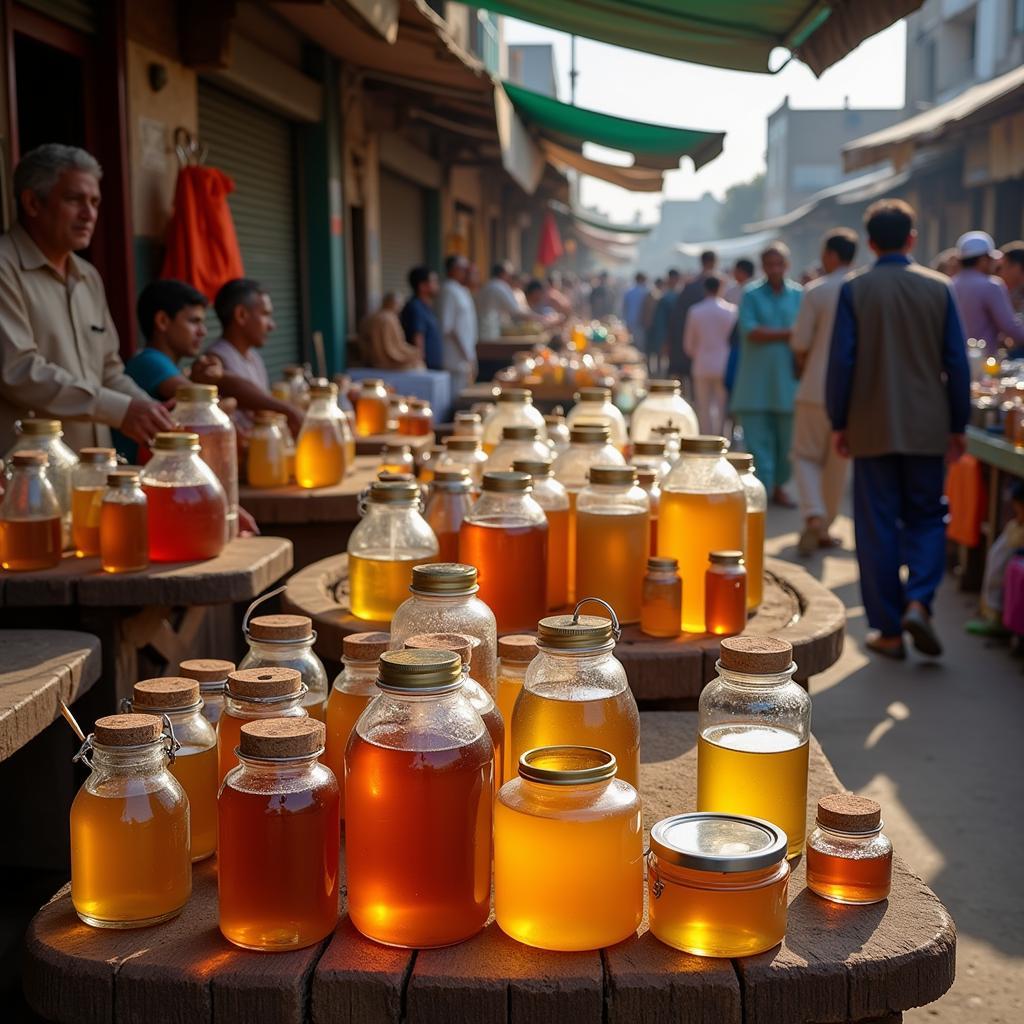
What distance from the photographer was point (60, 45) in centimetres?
511

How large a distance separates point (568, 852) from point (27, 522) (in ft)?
6.27

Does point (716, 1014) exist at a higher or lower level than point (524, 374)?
lower

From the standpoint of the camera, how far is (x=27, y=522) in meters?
2.84

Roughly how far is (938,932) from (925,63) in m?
29.9

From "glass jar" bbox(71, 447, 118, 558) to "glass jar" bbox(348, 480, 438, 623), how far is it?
30.9 inches

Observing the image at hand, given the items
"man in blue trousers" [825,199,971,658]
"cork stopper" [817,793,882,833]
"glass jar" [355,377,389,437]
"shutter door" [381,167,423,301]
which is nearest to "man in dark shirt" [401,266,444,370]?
"shutter door" [381,167,423,301]

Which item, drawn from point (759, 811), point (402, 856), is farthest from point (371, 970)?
point (759, 811)

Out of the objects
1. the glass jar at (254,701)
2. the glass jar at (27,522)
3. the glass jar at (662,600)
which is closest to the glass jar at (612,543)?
the glass jar at (662,600)

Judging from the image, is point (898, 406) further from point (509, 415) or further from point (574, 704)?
point (574, 704)

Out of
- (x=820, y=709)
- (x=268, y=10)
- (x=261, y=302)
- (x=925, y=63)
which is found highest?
(x=925, y=63)

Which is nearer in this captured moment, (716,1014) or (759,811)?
(716,1014)

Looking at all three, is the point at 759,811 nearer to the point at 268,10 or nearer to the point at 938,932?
the point at 938,932

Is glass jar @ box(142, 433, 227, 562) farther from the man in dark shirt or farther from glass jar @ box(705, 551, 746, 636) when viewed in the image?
the man in dark shirt

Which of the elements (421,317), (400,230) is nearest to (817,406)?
(421,317)
